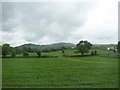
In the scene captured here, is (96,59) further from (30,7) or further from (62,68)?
(30,7)

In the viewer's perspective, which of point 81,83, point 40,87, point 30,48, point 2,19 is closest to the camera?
point 40,87

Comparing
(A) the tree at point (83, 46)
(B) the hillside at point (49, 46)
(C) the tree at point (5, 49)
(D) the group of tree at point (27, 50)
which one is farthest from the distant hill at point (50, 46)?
(C) the tree at point (5, 49)

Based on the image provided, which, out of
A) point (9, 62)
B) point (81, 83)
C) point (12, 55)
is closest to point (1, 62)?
point (9, 62)

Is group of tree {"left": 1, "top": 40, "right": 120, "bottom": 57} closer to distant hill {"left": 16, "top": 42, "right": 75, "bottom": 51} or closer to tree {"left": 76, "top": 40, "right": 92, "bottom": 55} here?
tree {"left": 76, "top": 40, "right": 92, "bottom": 55}

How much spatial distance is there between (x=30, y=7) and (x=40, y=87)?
3.64 metres

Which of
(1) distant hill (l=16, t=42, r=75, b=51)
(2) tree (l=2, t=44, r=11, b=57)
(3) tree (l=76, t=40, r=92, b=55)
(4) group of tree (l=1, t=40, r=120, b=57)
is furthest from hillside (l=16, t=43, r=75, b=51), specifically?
(2) tree (l=2, t=44, r=11, b=57)

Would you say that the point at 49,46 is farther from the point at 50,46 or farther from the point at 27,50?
the point at 27,50

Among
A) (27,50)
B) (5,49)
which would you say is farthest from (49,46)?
(5,49)

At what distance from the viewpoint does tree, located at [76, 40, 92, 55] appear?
1095cm

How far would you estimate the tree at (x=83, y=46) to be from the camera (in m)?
11.0

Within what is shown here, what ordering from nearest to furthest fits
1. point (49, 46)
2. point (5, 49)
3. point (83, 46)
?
point (49, 46)
point (5, 49)
point (83, 46)

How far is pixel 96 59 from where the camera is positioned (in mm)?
12375

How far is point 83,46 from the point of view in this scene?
11.8 m

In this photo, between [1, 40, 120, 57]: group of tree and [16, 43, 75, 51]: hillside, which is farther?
[1, 40, 120, 57]: group of tree
